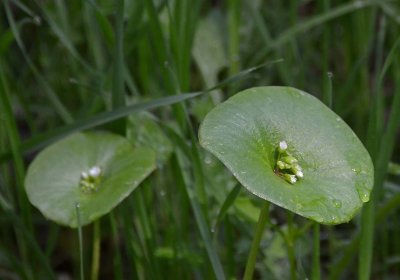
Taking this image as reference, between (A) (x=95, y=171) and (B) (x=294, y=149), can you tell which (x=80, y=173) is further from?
(B) (x=294, y=149)

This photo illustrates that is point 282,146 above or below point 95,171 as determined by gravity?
above

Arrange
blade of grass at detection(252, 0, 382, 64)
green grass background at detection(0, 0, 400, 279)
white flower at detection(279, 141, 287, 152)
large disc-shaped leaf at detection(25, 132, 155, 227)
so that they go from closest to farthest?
1. white flower at detection(279, 141, 287, 152)
2. large disc-shaped leaf at detection(25, 132, 155, 227)
3. green grass background at detection(0, 0, 400, 279)
4. blade of grass at detection(252, 0, 382, 64)

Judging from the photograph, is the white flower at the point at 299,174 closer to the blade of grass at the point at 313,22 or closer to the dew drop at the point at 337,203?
the dew drop at the point at 337,203

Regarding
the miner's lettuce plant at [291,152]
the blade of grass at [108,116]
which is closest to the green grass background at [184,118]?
the blade of grass at [108,116]

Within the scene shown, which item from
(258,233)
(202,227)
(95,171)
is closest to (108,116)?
(95,171)

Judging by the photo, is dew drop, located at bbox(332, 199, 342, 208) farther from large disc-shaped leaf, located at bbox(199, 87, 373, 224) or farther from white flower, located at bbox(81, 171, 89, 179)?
white flower, located at bbox(81, 171, 89, 179)

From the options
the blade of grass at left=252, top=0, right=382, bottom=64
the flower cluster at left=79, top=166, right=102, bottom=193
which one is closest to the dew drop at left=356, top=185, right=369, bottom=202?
the flower cluster at left=79, top=166, right=102, bottom=193

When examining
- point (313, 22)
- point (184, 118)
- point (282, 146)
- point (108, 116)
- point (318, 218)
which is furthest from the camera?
point (313, 22)
